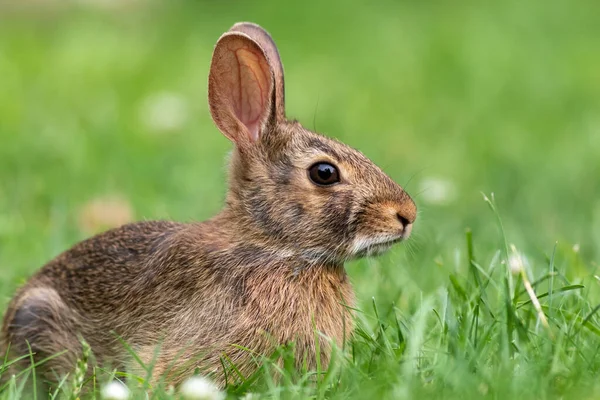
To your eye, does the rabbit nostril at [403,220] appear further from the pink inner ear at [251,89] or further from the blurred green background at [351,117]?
the pink inner ear at [251,89]

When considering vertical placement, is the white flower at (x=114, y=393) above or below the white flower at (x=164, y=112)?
below

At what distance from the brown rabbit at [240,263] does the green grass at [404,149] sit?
0.91ft

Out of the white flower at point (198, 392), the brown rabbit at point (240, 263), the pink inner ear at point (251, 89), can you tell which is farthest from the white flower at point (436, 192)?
the white flower at point (198, 392)

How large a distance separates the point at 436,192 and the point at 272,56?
201 centimetres

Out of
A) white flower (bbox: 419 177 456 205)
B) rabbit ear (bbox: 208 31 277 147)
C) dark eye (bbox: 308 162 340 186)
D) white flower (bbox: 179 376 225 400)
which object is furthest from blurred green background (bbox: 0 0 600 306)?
white flower (bbox: 179 376 225 400)

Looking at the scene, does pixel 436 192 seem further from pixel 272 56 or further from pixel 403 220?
pixel 403 220

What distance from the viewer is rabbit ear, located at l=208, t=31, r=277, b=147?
4.27m

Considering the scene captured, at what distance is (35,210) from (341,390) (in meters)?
3.46

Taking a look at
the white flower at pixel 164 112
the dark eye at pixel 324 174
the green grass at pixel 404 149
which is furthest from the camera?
the white flower at pixel 164 112

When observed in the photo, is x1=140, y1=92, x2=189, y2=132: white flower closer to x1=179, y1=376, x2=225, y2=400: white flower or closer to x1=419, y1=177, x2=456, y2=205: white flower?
x1=419, y1=177, x2=456, y2=205: white flower

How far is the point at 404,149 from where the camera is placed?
812 cm

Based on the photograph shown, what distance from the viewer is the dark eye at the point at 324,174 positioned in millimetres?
4043

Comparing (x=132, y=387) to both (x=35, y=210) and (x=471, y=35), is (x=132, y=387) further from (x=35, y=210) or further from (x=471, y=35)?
(x=471, y=35)

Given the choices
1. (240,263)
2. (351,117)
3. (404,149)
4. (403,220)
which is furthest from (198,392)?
(351,117)
